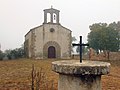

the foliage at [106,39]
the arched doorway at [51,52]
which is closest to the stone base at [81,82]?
the foliage at [106,39]

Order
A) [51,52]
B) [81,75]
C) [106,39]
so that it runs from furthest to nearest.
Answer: [51,52] → [106,39] → [81,75]

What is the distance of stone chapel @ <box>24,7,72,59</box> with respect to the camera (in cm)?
3150

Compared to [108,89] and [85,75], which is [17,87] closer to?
[108,89]

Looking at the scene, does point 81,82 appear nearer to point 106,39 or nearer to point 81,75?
point 81,75

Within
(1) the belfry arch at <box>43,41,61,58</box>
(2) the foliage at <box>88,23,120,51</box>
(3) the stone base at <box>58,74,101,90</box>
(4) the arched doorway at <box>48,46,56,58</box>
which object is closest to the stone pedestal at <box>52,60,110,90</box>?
(3) the stone base at <box>58,74,101,90</box>

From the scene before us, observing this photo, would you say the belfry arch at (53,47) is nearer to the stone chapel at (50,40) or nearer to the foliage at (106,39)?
the stone chapel at (50,40)

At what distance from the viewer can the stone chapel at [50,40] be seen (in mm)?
31500

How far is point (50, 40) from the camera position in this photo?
31891 mm

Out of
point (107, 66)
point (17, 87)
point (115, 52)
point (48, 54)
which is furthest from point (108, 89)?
point (48, 54)

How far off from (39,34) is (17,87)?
2137cm

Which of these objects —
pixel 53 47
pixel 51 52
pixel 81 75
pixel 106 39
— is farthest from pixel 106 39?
pixel 81 75

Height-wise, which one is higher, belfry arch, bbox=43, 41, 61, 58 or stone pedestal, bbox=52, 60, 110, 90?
belfry arch, bbox=43, 41, 61, 58

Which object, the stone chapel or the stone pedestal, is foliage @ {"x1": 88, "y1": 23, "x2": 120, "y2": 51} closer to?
the stone chapel

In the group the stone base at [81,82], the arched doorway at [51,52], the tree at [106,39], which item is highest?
the tree at [106,39]
